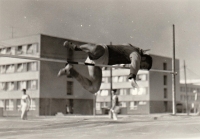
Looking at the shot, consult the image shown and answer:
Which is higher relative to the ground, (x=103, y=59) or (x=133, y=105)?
(x=103, y=59)

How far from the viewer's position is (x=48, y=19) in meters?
8.94

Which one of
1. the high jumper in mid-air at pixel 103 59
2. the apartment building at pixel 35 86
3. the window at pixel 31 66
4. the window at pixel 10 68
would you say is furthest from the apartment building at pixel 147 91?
the high jumper in mid-air at pixel 103 59

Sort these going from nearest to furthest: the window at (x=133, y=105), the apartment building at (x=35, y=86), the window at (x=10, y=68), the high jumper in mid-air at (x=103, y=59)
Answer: the high jumper in mid-air at (x=103, y=59), the apartment building at (x=35, y=86), the window at (x=10, y=68), the window at (x=133, y=105)

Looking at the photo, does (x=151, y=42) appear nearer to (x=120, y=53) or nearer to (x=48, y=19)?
(x=48, y=19)

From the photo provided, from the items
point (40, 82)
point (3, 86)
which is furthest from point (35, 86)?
point (3, 86)

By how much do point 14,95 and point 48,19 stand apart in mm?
24642

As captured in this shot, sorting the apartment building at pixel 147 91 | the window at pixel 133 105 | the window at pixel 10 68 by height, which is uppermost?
the window at pixel 10 68

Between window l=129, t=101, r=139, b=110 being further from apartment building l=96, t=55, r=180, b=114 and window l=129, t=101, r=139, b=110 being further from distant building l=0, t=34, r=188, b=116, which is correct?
distant building l=0, t=34, r=188, b=116

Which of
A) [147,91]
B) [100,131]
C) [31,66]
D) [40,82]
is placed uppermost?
[31,66]

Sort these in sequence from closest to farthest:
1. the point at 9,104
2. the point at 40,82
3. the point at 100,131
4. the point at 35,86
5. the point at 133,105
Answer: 1. the point at 100,131
2. the point at 40,82
3. the point at 35,86
4. the point at 9,104
5. the point at 133,105

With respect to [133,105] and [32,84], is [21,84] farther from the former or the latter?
[133,105]

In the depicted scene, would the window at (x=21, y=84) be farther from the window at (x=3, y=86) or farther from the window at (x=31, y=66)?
the window at (x=31, y=66)

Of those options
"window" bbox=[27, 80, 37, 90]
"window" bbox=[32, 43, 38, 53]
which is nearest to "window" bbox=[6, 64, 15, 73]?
"window" bbox=[27, 80, 37, 90]

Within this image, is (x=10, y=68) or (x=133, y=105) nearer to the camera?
(x=10, y=68)
